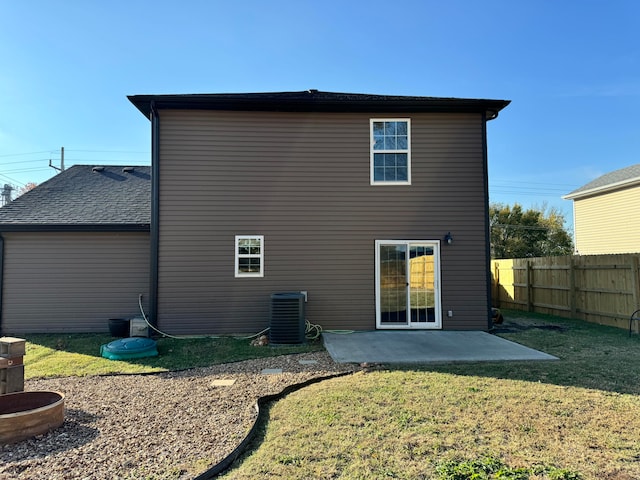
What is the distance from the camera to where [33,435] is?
3.27m

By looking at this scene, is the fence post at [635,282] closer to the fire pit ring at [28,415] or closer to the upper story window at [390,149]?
the upper story window at [390,149]

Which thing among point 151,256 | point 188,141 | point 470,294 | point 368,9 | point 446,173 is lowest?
point 470,294

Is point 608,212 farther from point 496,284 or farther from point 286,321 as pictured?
point 286,321

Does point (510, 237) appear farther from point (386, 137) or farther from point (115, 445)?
point (115, 445)

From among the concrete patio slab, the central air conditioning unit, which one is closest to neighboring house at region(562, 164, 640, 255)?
the concrete patio slab

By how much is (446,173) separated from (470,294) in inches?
109

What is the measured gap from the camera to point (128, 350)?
6.35 meters

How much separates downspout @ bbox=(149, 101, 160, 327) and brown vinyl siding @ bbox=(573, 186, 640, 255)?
17259mm

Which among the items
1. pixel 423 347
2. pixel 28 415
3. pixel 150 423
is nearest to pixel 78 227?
pixel 28 415

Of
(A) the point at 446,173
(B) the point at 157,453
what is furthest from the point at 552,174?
(B) the point at 157,453

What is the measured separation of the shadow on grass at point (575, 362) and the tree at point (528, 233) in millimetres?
16771

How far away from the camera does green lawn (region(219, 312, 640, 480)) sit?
106 inches

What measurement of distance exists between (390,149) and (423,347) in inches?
174

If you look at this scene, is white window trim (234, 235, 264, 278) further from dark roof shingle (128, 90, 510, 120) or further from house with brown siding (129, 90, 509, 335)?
dark roof shingle (128, 90, 510, 120)
